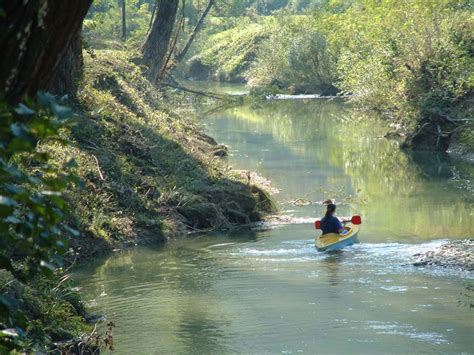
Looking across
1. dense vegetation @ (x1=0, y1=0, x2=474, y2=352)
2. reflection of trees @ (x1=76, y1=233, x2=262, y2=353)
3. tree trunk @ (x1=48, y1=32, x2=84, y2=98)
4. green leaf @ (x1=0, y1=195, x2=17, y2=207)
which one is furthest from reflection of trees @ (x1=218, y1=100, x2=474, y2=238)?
green leaf @ (x1=0, y1=195, x2=17, y2=207)

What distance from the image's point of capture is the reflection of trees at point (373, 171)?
21078 millimetres

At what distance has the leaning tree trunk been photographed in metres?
3.73

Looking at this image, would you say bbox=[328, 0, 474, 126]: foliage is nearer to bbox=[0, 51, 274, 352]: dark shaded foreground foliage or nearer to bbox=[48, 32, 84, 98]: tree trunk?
bbox=[0, 51, 274, 352]: dark shaded foreground foliage

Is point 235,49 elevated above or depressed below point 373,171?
above

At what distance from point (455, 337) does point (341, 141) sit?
24.7 m

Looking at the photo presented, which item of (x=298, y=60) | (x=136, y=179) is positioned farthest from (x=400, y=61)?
(x=298, y=60)

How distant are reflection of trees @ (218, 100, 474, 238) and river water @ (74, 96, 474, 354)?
0.06m

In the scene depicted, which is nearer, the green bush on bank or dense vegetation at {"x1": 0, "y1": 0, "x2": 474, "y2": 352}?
dense vegetation at {"x1": 0, "y1": 0, "x2": 474, "y2": 352}

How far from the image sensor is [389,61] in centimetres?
3450

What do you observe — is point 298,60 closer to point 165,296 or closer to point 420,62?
point 420,62

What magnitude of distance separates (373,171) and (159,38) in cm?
754

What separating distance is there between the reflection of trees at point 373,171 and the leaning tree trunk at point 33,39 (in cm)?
1585

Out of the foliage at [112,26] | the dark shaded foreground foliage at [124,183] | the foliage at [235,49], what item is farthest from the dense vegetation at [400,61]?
the foliage at [235,49]

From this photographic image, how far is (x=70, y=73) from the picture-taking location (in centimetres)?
2059
